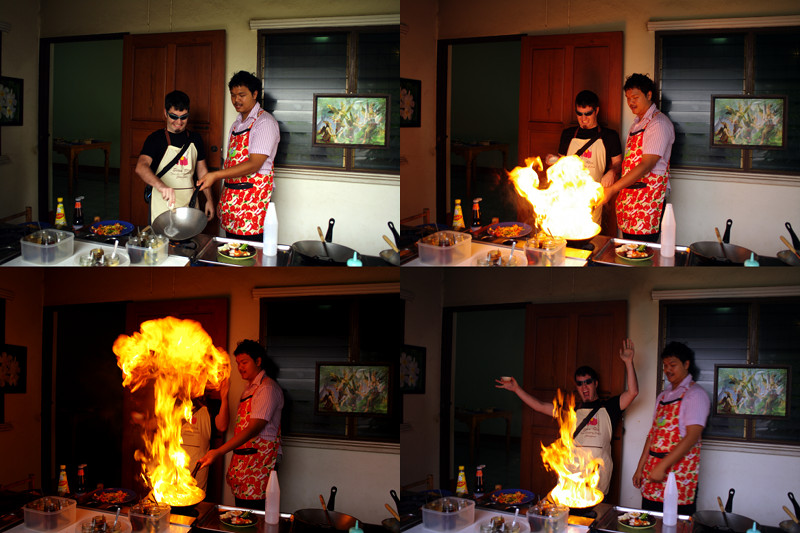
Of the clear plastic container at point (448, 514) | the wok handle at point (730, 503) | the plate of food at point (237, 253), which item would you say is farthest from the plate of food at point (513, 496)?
the plate of food at point (237, 253)

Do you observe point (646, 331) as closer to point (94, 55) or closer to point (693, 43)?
point (693, 43)

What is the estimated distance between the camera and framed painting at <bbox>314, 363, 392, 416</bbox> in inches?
156

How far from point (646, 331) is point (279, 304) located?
186cm

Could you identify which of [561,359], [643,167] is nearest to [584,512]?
[561,359]

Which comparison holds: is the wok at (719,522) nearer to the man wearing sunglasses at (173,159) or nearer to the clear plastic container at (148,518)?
the clear plastic container at (148,518)

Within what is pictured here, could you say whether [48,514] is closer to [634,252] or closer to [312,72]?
[312,72]

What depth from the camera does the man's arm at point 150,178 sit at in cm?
439

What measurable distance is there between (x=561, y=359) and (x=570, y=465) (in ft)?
1.78

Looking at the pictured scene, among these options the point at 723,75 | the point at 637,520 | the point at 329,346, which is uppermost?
the point at 723,75

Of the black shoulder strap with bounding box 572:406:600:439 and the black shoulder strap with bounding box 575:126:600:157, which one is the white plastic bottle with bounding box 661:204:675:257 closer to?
the black shoulder strap with bounding box 575:126:600:157

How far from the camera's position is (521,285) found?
402 cm

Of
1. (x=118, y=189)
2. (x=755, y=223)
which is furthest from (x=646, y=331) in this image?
(x=118, y=189)

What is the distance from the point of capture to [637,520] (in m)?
3.71

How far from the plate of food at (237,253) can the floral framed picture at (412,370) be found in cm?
94
